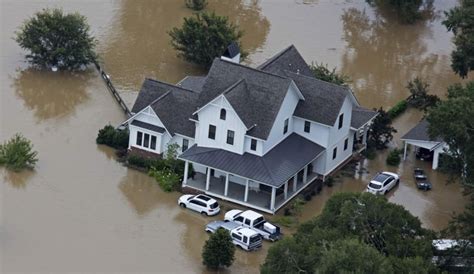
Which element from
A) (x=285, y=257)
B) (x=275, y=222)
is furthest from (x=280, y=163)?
(x=285, y=257)

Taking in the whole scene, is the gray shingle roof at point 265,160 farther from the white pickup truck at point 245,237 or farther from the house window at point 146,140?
the white pickup truck at point 245,237

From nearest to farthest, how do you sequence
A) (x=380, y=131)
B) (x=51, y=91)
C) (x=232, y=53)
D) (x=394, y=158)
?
(x=394, y=158)
(x=232, y=53)
(x=380, y=131)
(x=51, y=91)

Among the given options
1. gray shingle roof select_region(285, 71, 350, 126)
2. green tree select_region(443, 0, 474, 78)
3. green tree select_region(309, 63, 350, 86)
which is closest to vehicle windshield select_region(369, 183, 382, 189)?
gray shingle roof select_region(285, 71, 350, 126)

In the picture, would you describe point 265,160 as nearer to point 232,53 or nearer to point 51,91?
point 232,53

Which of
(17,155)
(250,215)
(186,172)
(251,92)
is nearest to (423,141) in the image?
(251,92)

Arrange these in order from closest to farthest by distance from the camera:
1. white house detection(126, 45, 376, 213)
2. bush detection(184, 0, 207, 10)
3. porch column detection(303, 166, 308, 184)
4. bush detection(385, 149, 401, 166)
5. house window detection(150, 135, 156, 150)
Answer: white house detection(126, 45, 376, 213) < porch column detection(303, 166, 308, 184) < house window detection(150, 135, 156, 150) < bush detection(385, 149, 401, 166) < bush detection(184, 0, 207, 10)

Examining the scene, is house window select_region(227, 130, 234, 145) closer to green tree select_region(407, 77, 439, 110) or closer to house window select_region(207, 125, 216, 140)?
house window select_region(207, 125, 216, 140)

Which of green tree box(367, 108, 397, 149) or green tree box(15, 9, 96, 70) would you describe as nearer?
green tree box(367, 108, 397, 149)
